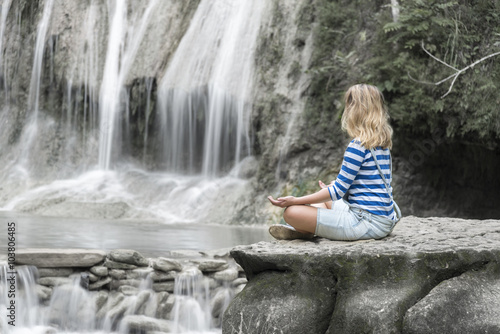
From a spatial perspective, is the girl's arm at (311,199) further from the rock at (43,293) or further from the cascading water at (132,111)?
the cascading water at (132,111)

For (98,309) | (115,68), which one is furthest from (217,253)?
(115,68)

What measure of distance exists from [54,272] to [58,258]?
0.15 meters

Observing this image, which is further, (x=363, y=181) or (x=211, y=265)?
(x=211, y=265)

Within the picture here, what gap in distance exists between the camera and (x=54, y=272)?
630 cm

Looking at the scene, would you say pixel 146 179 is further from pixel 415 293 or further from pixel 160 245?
pixel 415 293

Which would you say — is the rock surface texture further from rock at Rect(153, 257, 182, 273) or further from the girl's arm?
rock at Rect(153, 257, 182, 273)

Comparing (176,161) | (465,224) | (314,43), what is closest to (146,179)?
(176,161)

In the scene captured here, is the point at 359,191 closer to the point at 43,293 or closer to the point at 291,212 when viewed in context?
the point at 291,212

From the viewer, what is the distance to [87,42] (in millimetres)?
18969

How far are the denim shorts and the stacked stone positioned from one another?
2.65m

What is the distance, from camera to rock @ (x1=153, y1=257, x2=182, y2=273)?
6.57 metres

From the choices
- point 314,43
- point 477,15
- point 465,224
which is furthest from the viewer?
point 314,43

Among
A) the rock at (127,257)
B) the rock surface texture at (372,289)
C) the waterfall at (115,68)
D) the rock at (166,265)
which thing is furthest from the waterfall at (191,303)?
the waterfall at (115,68)

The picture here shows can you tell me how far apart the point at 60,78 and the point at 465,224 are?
15931mm
